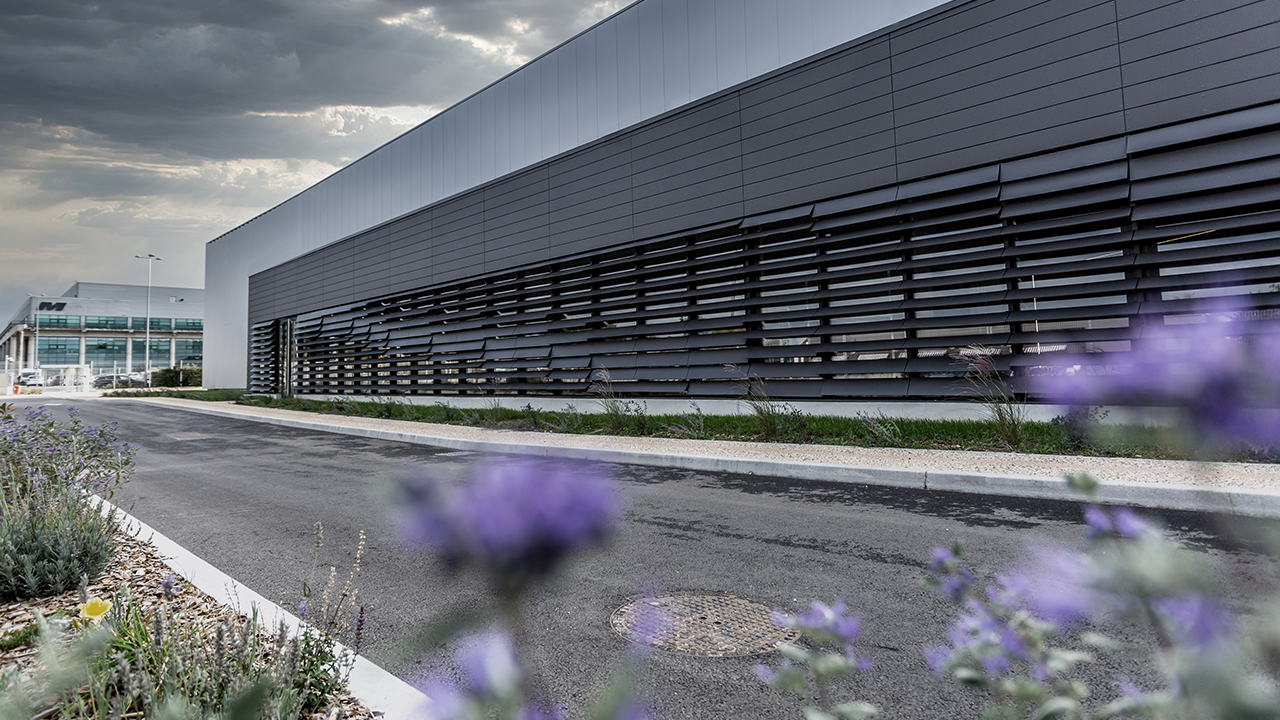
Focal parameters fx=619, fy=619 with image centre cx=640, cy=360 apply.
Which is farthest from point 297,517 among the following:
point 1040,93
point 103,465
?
point 1040,93

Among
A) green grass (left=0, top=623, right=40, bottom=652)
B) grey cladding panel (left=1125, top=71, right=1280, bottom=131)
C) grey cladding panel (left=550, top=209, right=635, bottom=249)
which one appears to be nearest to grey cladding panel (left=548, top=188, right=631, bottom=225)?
grey cladding panel (left=550, top=209, right=635, bottom=249)

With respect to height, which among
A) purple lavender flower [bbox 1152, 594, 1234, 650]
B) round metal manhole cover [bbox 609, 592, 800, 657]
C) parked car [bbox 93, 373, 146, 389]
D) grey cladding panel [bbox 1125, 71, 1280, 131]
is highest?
grey cladding panel [bbox 1125, 71, 1280, 131]

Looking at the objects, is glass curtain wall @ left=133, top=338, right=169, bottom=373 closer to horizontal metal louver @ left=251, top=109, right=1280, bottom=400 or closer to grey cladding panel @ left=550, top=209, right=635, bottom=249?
grey cladding panel @ left=550, top=209, right=635, bottom=249

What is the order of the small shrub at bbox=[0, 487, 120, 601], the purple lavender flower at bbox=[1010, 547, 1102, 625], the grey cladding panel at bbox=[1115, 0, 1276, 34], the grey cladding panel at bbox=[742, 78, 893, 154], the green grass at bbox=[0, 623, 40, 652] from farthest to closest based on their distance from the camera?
the grey cladding panel at bbox=[742, 78, 893, 154]
the grey cladding panel at bbox=[1115, 0, 1276, 34]
the small shrub at bbox=[0, 487, 120, 601]
the green grass at bbox=[0, 623, 40, 652]
the purple lavender flower at bbox=[1010, 547, 1102, 625]

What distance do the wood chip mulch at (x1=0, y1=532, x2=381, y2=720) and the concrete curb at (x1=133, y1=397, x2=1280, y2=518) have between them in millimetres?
1397

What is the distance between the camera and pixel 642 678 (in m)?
2.62

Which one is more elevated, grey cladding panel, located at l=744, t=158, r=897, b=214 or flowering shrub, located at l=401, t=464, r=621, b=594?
grey cladding panel, located at l=744, t=158, r=897, b=214

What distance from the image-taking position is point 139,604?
10.3 feet

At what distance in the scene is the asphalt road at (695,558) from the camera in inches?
102

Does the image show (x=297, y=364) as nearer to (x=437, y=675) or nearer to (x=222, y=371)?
(x=222, y=371)

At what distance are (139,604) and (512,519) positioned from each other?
3.54 meters

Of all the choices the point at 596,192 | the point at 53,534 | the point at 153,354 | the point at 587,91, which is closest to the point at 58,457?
the point at 53,534

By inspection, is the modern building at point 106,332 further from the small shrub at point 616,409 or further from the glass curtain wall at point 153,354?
the small shrub at point 616,409

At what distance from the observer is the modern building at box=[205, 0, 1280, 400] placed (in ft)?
25.3
